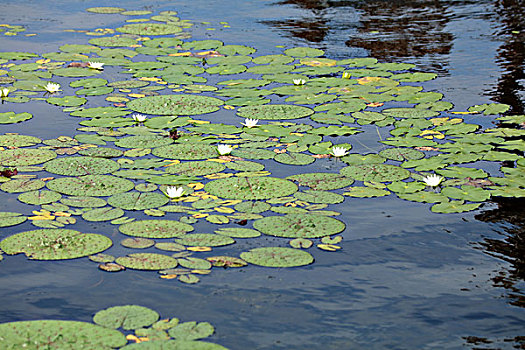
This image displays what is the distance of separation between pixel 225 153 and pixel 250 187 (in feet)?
1.89

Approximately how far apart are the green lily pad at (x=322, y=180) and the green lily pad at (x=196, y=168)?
0.47 m

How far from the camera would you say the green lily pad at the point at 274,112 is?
551 centimetres

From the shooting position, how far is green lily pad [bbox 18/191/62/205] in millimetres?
3971

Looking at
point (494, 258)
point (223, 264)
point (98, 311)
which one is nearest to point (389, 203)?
point (494, 258)

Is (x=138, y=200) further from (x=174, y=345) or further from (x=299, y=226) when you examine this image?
(x=174, y=345)

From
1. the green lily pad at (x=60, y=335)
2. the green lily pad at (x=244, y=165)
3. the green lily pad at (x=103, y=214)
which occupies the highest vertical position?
the green lily pad at (x=244, y=165)

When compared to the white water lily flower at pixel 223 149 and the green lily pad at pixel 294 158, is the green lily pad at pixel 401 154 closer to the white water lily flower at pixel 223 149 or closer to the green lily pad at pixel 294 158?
the green lily pad at pixel 294 158

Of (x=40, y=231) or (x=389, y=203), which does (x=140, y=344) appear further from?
(x=389, y=203)

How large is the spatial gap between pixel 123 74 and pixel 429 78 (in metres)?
2.88

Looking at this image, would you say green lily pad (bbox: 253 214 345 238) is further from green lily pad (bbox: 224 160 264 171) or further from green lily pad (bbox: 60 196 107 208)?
green lily pad (bbox: 60 196 107 208)

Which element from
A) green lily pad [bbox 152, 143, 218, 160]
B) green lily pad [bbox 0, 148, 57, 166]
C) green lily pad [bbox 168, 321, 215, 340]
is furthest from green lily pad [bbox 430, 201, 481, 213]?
green lily pad [bbox 0, 148, 57, 166]

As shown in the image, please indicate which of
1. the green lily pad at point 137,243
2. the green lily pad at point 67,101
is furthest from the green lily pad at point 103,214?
the green lily pad at point 67,101

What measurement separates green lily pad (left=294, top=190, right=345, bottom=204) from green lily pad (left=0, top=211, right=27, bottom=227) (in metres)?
1.54

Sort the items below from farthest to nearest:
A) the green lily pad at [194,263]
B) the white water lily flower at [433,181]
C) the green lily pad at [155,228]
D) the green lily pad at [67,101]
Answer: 1. the green lily pad at [67,101]
2. the white water lily flower at [433,181]
3. the green lily pad at [155,228]
4. the green lily pad at [194,263]
